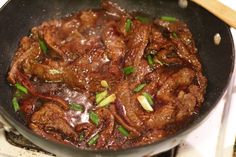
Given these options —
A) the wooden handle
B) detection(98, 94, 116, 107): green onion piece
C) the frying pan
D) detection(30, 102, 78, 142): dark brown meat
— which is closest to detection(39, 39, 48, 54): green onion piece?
the frying pan

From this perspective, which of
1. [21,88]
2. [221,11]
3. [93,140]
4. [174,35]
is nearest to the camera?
[93,140]

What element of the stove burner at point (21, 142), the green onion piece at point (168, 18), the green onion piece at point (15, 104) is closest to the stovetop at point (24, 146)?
the stove burner at point (21, 142)

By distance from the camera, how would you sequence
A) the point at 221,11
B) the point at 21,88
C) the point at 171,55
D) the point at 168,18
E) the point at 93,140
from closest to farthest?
1. the point at 93,140
2. the point at 221,11
3. the point at 21,88
4. the point at 171,55
5. the point at 168,18

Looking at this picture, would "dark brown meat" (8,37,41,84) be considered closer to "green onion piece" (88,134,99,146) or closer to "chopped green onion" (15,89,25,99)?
"chopped green onion" (15,89,25,99)

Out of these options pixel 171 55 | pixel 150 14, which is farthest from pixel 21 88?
pixel 150 14

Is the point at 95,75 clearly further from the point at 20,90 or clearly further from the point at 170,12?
the point at 170,12

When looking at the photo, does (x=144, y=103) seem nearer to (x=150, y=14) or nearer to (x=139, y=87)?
(x=139, y=87)
